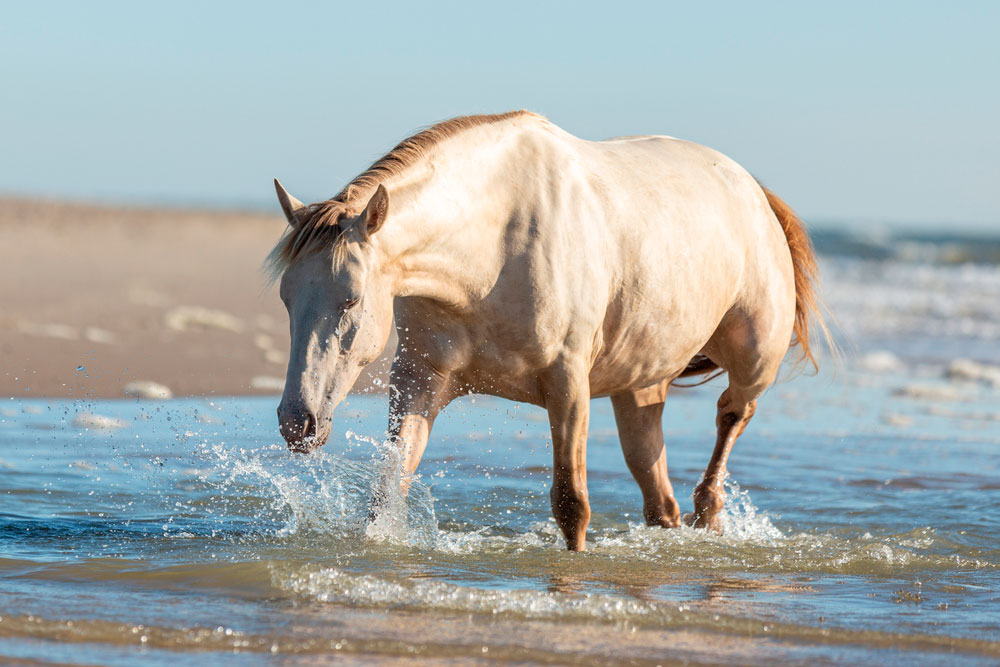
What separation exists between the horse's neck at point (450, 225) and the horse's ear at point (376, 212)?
142 mm

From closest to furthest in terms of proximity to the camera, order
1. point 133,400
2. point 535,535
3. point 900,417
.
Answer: point 535,535 < point 133,400 < point 900,417

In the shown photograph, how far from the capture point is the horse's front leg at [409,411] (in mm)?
4723

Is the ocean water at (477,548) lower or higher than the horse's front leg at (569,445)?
lower

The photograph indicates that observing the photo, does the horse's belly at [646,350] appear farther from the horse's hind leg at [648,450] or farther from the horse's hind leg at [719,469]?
the horse's hind leg at [719,469]

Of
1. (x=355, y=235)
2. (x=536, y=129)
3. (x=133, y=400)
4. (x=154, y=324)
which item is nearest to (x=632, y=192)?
(x=536, y=129)

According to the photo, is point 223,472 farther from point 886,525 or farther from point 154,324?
point 154,324

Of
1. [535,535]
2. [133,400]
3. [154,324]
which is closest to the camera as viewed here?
[535,535]

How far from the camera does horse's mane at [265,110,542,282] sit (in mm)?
3943

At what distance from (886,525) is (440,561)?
2498 mm

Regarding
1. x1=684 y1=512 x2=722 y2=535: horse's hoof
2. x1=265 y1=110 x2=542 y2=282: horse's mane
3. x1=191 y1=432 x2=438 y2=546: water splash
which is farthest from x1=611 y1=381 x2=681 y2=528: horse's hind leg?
x1=265 y1=110 x2=542 y2=282: horse's mane

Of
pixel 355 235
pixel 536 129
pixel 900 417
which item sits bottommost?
pixel 900 417

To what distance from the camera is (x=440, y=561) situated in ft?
15.1

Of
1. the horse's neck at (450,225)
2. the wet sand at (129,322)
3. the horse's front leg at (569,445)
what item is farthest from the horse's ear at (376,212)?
the horse's front leg at (569,445)

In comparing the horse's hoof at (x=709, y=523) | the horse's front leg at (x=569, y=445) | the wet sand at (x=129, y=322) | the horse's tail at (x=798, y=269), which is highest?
the horse's tail at (x=798, y=269)
